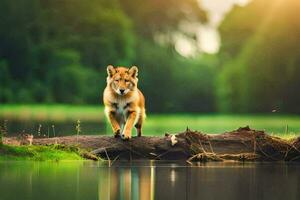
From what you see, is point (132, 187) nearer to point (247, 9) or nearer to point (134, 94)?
point (134, 94)

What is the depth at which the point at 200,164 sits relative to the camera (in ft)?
32.1

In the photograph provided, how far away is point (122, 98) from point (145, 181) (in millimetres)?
2667

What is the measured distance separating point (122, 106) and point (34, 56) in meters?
3.94

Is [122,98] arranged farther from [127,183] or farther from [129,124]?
[127,183]

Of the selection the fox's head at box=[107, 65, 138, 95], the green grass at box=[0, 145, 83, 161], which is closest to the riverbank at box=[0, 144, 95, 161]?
the green grass at box=[0, 145, 83, 161]

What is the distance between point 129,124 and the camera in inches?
383

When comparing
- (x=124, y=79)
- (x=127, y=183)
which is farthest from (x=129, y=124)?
(x=127, y=183)

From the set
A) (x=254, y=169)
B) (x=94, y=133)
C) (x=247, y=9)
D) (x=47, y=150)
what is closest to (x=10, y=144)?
(x=47, y=150)

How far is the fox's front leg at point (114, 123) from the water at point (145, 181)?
0.38 meters

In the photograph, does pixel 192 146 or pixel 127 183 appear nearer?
pixel 127 183

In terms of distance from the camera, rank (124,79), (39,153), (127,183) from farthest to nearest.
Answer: (124,79) → (39,153) → (127,183)

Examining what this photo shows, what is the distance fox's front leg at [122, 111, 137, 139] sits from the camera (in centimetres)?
962

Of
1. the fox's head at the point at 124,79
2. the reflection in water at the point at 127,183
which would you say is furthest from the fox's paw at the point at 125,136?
the reflection in water at the point at 127,183

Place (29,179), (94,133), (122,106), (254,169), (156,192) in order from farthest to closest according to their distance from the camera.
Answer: (94,133) < (122,106) < (254,169) < (29,179) < (156,192)
